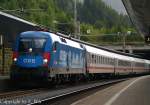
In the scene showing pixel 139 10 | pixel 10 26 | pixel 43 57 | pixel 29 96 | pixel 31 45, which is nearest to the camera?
pixel 29 96

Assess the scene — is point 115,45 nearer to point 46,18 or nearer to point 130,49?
point 130,49

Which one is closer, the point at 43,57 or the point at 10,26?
the point at 43,57

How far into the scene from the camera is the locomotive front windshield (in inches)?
1043

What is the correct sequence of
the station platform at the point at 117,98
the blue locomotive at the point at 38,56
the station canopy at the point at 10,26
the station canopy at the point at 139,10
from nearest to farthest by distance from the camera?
the station platform at the point at 117,98, the blue locomotive at the point at 38,56, the station canopy at the point at 10,26, the station canopy at the point at 139,10

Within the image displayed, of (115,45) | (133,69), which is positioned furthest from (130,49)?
(133,69)

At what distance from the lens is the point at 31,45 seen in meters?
26.7

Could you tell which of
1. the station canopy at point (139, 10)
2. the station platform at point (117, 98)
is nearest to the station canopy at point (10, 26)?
the station platform at point (117, 98)

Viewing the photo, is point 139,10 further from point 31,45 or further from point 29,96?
point 29,96

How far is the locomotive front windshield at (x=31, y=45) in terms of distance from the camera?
26500 mm

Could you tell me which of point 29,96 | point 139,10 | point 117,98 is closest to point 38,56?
point 29,96

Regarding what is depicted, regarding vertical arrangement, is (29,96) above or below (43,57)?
below

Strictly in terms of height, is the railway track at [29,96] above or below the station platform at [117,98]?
above

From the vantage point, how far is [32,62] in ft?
85.0

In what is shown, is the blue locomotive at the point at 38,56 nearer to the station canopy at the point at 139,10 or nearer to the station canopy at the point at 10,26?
the station canopy at the point at 10,26
